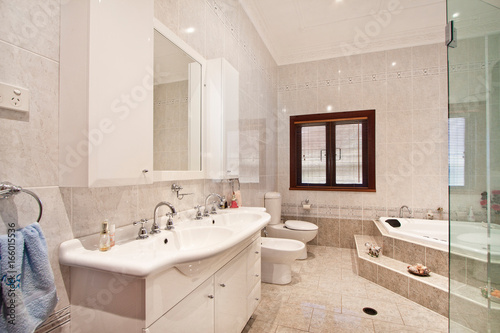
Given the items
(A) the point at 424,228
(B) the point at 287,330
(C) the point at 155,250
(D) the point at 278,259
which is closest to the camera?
(C) the point at 155,250

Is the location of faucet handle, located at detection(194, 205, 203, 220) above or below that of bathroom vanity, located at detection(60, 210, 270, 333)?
above

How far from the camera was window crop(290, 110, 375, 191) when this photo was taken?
3600mm

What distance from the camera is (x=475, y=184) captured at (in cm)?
114

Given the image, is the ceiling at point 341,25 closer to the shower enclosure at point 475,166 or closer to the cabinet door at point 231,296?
the shower enclosure at point 475,166

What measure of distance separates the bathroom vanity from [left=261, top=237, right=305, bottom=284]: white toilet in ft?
3.78

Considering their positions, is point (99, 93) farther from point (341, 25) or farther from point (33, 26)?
point (341, 25)

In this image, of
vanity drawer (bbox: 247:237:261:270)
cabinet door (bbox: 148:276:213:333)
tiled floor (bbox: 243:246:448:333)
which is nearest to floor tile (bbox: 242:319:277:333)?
tiled floor (bbox: 243:246:448:333)

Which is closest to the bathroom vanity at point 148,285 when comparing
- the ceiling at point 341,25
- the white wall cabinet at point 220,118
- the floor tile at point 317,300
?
the white wall cabinet at point 220,118

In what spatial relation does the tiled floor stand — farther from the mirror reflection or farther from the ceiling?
the ceiling

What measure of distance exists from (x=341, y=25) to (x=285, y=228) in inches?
107

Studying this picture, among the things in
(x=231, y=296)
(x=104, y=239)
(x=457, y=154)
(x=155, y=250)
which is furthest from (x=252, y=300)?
(x=457, y=154)

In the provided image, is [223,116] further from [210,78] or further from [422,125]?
[422,125]

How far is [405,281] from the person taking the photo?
2.30 m

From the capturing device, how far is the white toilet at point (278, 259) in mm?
2396
